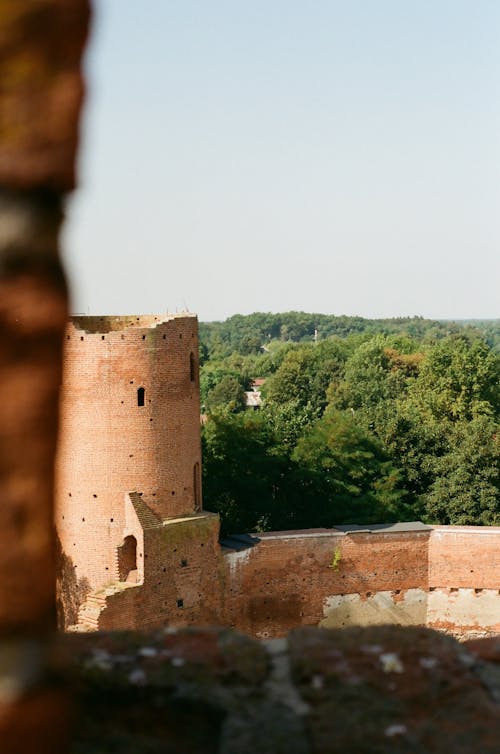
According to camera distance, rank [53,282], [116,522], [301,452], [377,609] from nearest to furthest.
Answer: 1. [53,282]
2. [116,522]
3. [377,609]
4. [301,452]

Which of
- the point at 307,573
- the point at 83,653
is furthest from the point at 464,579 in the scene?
the point at 83,653

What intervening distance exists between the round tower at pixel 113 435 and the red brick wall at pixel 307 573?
3138 mm

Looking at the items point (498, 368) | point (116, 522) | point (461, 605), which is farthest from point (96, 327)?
point (498, 368)

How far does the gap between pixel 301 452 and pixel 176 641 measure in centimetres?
2369

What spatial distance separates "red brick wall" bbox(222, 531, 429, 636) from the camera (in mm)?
21266

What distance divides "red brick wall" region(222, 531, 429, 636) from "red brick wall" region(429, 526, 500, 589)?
0.89 feet

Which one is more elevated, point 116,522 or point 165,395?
point 165,395

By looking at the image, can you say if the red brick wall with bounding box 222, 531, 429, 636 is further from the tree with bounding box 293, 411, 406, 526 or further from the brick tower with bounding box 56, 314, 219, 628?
the brick tower with bounding box 56, 314, 219, 628

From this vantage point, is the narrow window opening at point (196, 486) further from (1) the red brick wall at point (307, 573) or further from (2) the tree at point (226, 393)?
A: (2) the tree at point (226, 393)

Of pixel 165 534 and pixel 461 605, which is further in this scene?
pixel 461 605

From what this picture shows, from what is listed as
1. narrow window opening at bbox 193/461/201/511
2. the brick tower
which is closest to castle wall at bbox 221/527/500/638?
narrow window opening at bbox 193/461/201/511

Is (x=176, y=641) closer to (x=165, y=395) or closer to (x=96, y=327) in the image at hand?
(x=165, y=395)

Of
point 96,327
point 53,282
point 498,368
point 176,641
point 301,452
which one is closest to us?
point 53,282

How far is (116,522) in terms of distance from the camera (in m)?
18.8
